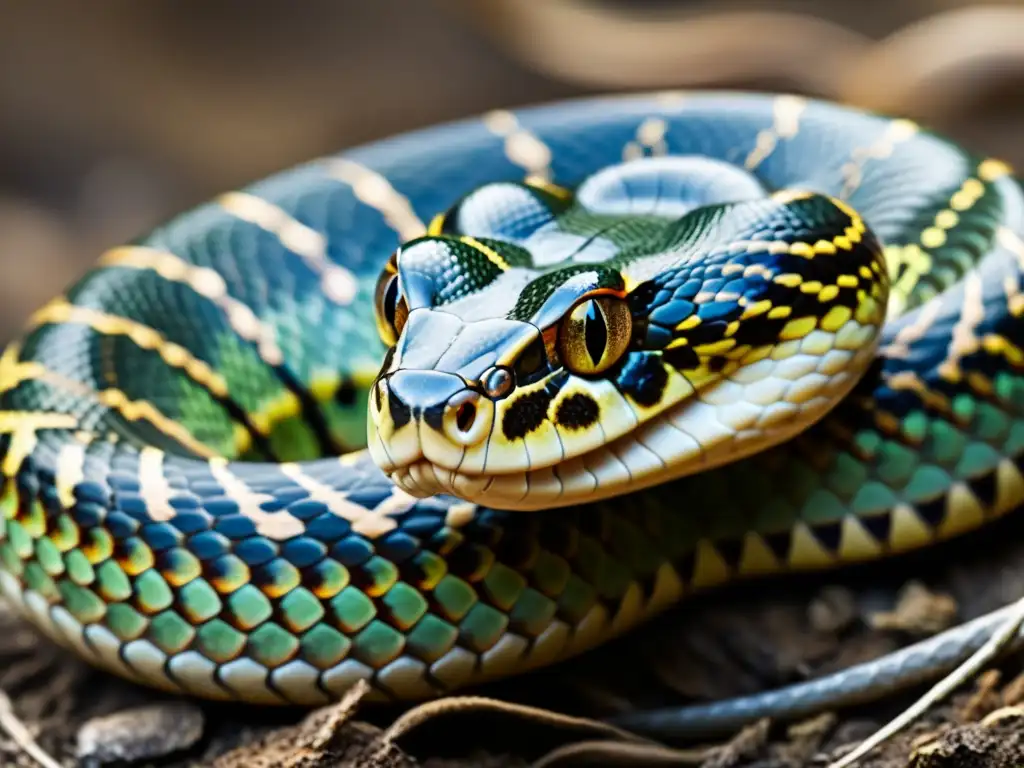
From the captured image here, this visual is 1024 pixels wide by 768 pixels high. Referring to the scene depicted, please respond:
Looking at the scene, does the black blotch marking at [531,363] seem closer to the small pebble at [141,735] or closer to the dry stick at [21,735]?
the small pebble at [141,735]

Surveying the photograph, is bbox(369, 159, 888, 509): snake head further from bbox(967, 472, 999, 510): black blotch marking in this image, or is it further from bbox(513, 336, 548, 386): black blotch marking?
bbox(967, 472, 999, 510): black blotch marking

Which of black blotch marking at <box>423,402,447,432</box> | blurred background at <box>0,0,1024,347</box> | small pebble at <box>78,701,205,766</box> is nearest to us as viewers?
black blotch marking at <box>423,402,447,432</box>

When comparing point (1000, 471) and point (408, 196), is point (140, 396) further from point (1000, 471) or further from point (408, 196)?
point (1000, 471)

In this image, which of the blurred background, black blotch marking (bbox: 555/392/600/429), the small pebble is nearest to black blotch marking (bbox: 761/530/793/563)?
black blotch marking (bbox: 555/392/600/429)

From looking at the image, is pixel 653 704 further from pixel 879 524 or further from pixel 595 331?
pixel 595 331

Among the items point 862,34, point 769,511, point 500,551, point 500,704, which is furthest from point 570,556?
point 862,34
